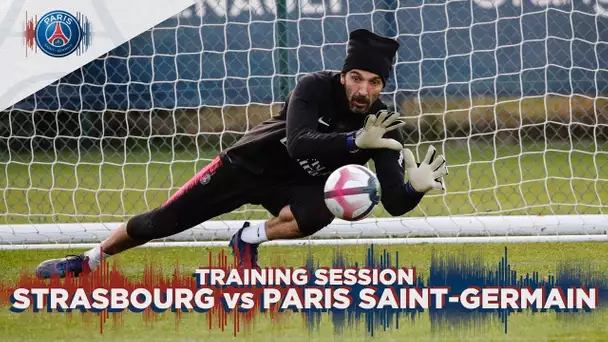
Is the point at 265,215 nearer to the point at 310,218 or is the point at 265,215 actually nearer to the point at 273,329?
the point at 310,218

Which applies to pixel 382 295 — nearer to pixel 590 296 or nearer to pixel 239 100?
pixel 590 296

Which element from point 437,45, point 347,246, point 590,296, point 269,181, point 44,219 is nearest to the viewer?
point 590,296

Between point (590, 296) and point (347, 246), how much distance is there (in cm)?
230

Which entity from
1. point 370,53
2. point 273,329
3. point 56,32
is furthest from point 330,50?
point 273,329

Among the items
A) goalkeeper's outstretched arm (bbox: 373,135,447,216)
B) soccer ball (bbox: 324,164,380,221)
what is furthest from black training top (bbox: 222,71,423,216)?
soccer ball (bbox: 324,164,380,221)

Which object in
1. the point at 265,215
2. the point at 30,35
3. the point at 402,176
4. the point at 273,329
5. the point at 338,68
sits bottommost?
the point at 273,329

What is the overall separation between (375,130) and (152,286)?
5.06ft

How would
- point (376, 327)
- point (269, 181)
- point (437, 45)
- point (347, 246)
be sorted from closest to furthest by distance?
point (376, 327) → point (269, 181) → point (347, 246) → point (437, 45)

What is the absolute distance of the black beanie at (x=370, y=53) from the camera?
5.62 meters

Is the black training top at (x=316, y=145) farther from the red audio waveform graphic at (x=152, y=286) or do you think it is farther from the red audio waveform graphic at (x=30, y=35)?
the red audio waveform graphic at (x=30, y=35)

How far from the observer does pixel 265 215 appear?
8766mm

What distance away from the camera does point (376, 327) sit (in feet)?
17.0

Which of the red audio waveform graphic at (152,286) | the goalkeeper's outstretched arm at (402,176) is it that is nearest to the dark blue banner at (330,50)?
the red audio waveform graphic at (152,286)

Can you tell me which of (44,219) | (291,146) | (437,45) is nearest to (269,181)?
(291,146)
